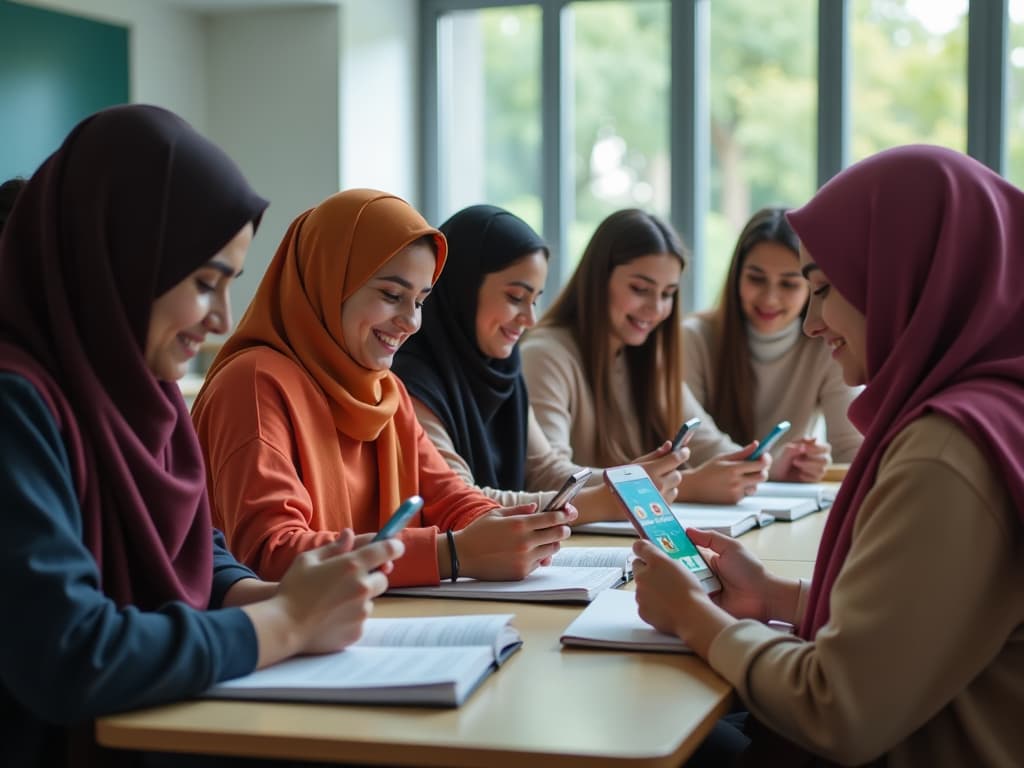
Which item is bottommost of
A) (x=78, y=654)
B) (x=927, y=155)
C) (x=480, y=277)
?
(x=78, y=654)

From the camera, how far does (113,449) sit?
4.53 feet

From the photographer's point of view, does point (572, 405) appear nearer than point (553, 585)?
No

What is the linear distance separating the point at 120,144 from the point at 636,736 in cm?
85

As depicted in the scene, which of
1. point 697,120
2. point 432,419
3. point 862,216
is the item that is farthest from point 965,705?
point 697,120

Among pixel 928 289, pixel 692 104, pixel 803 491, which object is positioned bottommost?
pixel 803 491

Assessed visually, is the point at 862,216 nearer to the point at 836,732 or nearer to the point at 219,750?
the point at 836,732

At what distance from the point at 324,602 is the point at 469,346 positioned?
1.34m

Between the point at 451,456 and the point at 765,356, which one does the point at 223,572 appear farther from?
the point at 765,356

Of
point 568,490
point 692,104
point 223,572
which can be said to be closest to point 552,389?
point 568,490

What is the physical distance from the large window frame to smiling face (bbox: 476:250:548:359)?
251 cm

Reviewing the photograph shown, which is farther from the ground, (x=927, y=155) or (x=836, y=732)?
(x=927, y=155)

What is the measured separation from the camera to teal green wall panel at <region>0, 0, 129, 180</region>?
184 inches

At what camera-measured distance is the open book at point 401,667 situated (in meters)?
1.31

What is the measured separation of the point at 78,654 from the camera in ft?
4.05
